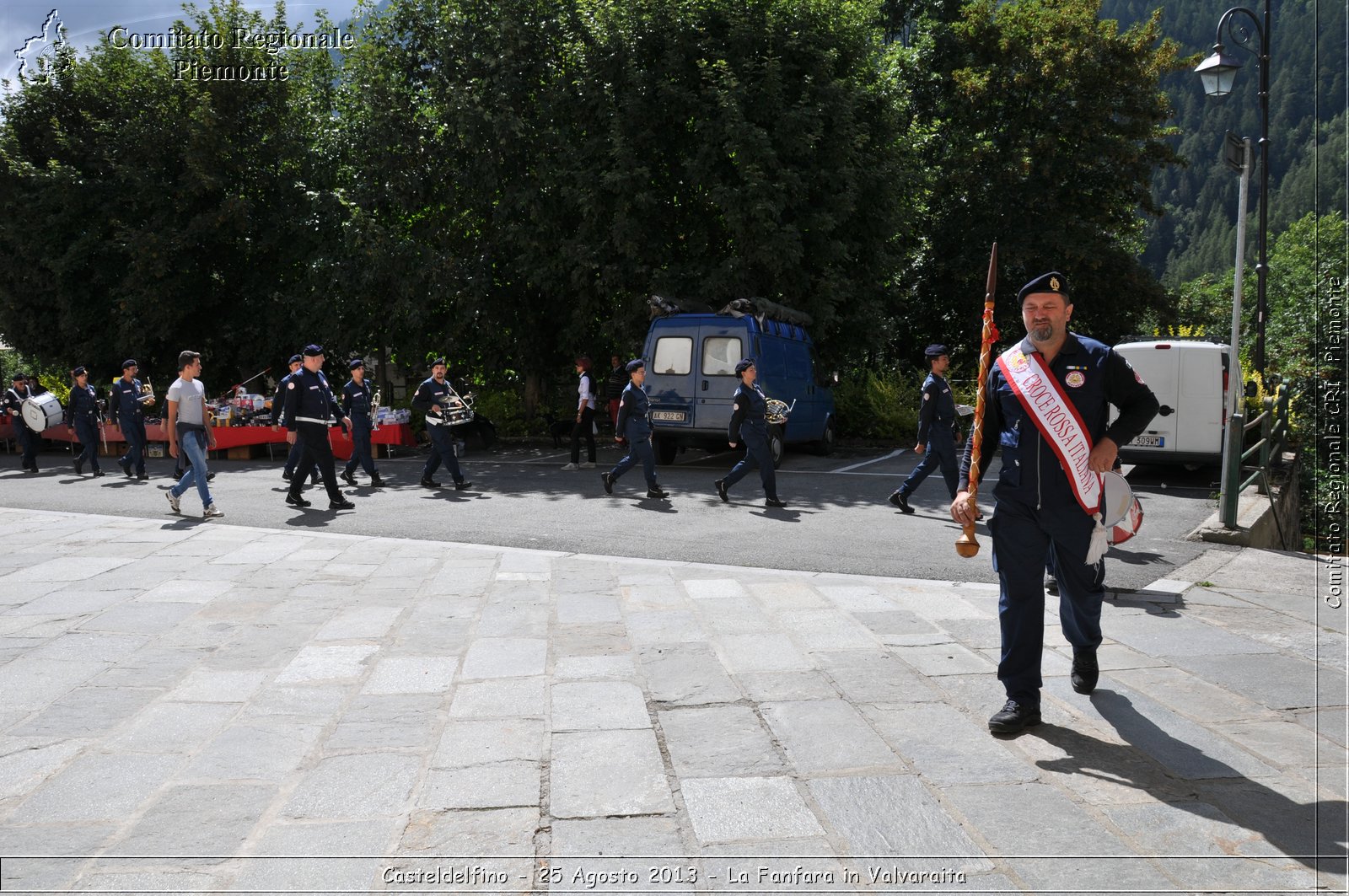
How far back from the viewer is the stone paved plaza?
119 inches

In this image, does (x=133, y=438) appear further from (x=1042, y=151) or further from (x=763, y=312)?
(x=1042, y=151)

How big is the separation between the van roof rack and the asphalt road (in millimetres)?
2491

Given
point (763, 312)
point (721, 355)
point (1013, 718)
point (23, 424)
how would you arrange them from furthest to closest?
point (23, 424) < point (763, 312) < point (721, 355) < point (1013, 718)

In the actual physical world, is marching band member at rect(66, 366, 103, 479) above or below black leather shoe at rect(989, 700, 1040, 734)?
above

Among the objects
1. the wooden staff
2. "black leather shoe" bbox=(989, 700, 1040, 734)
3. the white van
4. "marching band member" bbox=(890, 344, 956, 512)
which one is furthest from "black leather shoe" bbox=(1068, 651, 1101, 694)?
the white van

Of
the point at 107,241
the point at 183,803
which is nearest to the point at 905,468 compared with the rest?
the point at 183,803

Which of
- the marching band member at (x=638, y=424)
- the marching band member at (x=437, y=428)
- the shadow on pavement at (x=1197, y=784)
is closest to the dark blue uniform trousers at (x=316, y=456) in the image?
the marching band member at (x=437, y=428)

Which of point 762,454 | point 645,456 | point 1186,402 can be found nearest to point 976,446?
point 762,454

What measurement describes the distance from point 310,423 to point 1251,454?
Answer: 445 inches

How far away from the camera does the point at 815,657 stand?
521 centimetres

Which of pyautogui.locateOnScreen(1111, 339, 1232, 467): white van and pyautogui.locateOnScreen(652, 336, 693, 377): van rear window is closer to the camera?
pyautogui.locateOnScreen(1111, 339, 1232, 467): white van

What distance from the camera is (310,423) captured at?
38.3 ft

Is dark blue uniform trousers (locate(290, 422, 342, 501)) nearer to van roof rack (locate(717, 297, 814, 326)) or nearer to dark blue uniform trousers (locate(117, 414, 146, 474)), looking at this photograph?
dark blue uniform trousers (locate(117, 414, 146, 474))

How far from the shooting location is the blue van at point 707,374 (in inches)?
610
